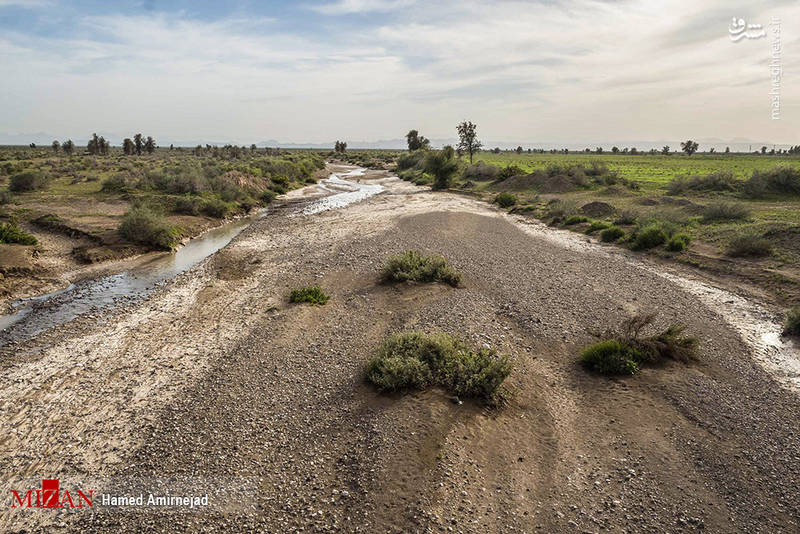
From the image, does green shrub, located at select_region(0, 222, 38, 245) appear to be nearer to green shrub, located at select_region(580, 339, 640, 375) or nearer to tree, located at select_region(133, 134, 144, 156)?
green shrub, located at select_region(580, 339, 640, 375)

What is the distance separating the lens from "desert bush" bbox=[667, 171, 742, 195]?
121ft

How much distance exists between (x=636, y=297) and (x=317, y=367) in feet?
36.6

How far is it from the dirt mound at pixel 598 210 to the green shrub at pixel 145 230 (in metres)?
27.8

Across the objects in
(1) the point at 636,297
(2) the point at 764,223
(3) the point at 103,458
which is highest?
(2) the point at 764,223

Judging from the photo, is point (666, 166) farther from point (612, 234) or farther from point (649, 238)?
point (649, 238)

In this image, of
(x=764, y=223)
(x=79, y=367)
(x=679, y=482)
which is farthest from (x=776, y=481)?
(x=764, y=223)

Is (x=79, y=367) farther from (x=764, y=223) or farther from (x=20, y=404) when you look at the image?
(x=764, y=223)

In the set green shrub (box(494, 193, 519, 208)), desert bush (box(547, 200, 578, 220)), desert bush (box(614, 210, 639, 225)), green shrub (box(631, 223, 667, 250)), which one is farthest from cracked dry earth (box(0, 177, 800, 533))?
green shrub (box(494, 193, 519, 208))

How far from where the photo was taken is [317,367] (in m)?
10.1

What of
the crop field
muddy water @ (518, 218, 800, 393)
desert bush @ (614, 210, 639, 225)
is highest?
the crop field

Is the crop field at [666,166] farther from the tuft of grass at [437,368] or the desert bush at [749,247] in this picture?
the tuft of grass at [437,368]

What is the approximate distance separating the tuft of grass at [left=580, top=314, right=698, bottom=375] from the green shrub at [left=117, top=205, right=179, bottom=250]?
22.1 meters

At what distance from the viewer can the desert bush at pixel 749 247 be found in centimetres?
1848

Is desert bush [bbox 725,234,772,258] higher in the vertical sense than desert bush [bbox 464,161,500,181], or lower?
lower
